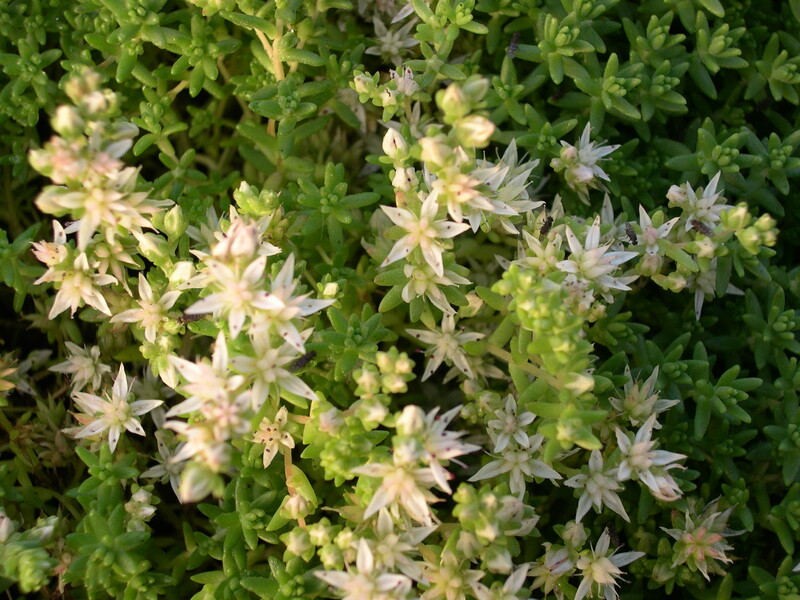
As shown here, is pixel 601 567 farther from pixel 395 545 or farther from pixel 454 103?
pixel 454 103

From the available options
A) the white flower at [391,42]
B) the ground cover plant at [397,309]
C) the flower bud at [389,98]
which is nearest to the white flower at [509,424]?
the ground cover plant at [397,309]

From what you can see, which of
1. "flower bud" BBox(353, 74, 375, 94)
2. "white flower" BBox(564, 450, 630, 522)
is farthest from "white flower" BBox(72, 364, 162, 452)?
"white flower" BBox(564, 450, 630, 522)

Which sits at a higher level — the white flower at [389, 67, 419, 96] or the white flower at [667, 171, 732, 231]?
the white flower at [389, 67, 419, 96]

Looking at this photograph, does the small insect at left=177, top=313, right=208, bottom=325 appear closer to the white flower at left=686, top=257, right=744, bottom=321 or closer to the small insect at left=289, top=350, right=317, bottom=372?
the small insect at left=289, top=350, right=317, bottom=372

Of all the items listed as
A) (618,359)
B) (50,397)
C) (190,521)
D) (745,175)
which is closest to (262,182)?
(50,397)

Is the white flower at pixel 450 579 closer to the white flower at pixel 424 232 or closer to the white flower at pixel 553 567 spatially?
the white flower at pixel 553 567

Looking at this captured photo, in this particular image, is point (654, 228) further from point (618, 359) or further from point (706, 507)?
point (706, 507)

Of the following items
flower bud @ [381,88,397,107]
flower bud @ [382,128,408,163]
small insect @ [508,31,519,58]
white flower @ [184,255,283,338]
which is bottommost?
white flower @ [184,255,283,338]
